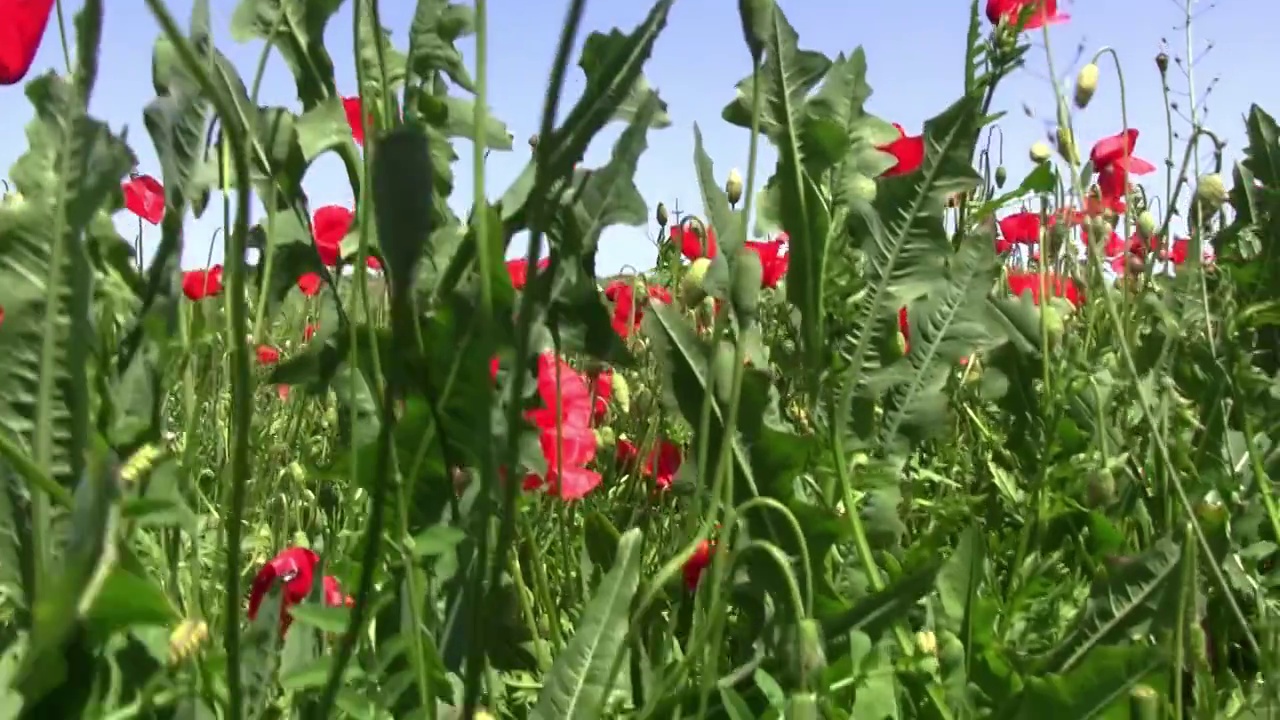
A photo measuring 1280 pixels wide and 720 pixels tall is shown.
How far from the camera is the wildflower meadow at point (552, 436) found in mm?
486

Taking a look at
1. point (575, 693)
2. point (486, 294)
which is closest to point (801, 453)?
point (575, 693)

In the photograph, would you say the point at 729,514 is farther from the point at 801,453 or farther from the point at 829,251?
the point at 829,251

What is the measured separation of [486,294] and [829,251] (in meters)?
0.52

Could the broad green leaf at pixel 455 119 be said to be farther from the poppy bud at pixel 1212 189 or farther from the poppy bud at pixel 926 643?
the poppy bud at pixel 1212 189

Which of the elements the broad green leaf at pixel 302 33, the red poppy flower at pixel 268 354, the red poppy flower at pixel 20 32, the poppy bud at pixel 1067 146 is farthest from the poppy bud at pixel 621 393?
the red poppy flower at pixel 20 32

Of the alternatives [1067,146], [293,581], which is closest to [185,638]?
[293,581]

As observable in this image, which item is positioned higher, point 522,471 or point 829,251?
point 829,251

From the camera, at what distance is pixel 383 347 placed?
0.72m

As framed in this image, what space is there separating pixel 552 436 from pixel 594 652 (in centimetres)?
37

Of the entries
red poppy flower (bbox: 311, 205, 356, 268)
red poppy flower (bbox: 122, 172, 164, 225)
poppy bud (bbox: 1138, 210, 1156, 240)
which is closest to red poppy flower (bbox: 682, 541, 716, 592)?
red poppy flower (bbox: 311, 205, 356, 268)

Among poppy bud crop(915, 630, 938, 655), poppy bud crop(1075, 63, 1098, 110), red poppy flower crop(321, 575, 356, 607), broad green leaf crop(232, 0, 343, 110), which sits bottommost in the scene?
poppy bud crop(915, 630, 938, 655)

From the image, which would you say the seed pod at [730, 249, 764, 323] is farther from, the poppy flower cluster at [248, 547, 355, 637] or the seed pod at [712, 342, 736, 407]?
the poppy flower cluster at [248, 547, 355, 637]

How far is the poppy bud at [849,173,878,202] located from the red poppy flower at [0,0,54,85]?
0.55 m

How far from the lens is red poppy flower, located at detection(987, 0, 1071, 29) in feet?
2.84
